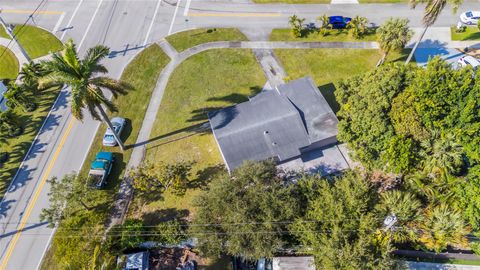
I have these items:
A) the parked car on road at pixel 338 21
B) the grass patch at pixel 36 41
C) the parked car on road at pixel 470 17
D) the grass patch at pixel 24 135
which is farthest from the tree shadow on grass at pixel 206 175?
the parked car on road at pixel 470 17

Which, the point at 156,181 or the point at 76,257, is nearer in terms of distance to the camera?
the point at 76,257

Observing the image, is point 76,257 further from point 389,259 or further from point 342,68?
point 342,68

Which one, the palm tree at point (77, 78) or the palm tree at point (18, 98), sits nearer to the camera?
the palm tree at point (77, 78)

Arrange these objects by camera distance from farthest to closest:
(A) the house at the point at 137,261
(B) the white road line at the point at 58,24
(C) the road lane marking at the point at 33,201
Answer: (B) the white road line at the point at 58,24, (C) the road lane marking at the point at 33,201, (A) the house at the point at 137,261

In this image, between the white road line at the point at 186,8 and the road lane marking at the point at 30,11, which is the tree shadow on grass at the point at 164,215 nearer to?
the white road line at the point at 186,8

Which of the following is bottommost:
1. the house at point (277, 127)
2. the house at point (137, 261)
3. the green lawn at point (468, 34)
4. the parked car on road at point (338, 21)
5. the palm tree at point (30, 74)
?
the house at point (137, 261)

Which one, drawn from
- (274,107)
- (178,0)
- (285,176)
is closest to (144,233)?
(285,176)

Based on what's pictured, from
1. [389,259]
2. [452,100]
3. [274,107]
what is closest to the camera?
[389,259]
